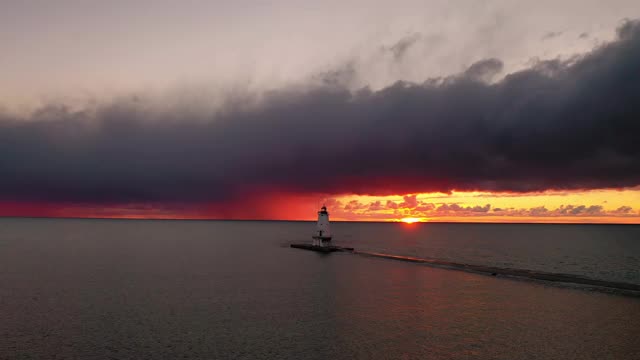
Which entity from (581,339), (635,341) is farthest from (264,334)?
(635,341)

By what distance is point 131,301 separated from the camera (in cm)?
5266

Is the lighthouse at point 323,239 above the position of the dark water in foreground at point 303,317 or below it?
above

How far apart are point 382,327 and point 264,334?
11066 millimetres

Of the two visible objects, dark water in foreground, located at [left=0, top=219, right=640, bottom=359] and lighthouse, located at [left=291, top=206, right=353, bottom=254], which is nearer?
dark water in foreground, located at [left=0, top=219, right=640, bottom=359]

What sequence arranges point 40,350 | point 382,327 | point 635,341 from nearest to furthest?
point 40,350
point 635,341
point 382,327

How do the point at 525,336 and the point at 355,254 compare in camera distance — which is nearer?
the point at 525,336

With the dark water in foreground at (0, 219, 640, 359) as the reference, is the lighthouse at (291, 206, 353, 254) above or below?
above

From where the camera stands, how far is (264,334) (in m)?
38.5

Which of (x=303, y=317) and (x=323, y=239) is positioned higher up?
(x=323, y=239)

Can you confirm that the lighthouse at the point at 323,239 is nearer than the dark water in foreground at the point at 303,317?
No

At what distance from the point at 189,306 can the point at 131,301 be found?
8068 millimetres

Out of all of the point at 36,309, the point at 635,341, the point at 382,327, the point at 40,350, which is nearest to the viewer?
the point at 40,350

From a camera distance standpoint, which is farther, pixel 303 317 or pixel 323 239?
pixel 323 239

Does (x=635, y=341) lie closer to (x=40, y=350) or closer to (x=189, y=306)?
(x=189, y=306)
